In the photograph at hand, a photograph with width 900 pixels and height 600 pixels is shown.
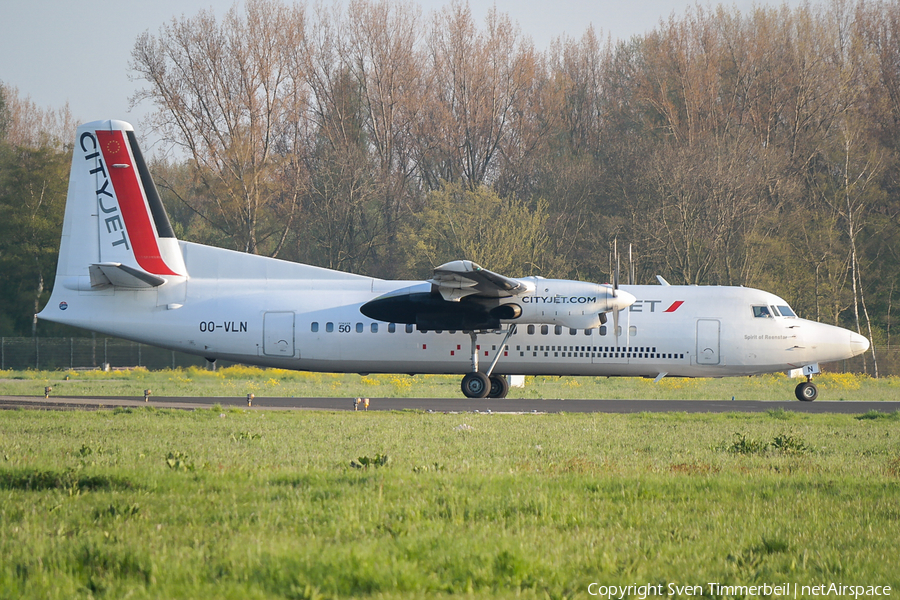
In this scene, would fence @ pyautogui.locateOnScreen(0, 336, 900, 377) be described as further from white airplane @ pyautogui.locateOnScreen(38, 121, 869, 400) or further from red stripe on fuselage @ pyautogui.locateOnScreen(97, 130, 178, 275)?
red stripe on fuselage @ pyautogui.locateOnScreen(97, 130, 178, 275)

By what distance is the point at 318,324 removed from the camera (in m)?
22.7

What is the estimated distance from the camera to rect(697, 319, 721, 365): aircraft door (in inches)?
890

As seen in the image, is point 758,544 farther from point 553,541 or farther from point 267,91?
point 267,91

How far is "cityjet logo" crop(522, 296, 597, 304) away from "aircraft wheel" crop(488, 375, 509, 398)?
3350 millimetres

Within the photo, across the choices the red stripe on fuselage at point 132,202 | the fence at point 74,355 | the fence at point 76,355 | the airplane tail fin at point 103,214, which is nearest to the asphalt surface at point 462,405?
the airplane tail fin at point 103,214

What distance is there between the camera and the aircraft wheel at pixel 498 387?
23.7 meters

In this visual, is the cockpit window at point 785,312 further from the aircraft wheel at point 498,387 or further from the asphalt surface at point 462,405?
the aircraft wheel at point 498,387

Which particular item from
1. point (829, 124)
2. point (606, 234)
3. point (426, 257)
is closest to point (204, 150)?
point (426, 257)

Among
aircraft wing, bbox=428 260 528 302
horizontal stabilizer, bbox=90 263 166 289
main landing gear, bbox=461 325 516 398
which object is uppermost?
horizontal stabilizer, bbox=90 263 166 289

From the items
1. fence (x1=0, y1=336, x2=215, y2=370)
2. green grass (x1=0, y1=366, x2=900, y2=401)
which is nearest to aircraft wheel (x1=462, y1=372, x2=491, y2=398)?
green grass (x1=0, y1=366, x2=900, y2=401)

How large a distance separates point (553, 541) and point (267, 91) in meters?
45.1

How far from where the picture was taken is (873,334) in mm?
44719

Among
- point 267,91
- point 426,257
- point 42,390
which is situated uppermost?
point 267,91

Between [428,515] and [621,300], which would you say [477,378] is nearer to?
[621,300]
